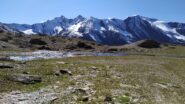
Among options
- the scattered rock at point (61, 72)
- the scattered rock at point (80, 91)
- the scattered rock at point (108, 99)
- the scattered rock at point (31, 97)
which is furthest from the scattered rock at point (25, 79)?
the scattered rock at point (108, 99)

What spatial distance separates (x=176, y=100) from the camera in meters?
36.0

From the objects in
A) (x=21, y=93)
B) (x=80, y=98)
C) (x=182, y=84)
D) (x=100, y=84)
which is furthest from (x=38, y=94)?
(x=182, y=84)

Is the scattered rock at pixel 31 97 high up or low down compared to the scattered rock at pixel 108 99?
up

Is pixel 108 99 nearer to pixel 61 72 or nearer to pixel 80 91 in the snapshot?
pixel 80 91

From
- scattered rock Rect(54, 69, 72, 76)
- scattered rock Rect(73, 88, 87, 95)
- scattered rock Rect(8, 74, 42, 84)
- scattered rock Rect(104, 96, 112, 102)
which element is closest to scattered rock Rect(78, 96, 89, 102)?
scattered rock Rect(104, 96, 112, 102)

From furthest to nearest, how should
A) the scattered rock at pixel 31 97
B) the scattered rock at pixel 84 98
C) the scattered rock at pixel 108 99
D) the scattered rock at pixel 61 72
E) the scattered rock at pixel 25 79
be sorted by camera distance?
the scattered rock at pixel 61 72
the scattered rock at pixel 25 79
the scattered rock at pixel 108 99
the scattered rock at pixel 84 98
the scattered rock at pixel 31 97

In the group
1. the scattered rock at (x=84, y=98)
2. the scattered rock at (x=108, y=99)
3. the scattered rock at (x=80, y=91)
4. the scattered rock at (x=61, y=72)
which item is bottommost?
the scattered rock at (x=108, y=99)

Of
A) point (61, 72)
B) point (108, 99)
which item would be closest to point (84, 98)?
point (108, 99)

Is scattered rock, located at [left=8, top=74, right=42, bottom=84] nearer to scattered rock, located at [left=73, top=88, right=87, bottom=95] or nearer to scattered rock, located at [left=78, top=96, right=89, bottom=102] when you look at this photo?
scattered rock, located at [left=73, top=88, right=87, bottom=95]

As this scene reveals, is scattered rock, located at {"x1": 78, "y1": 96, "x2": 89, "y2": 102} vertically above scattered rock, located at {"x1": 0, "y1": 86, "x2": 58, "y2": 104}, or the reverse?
scattered rock, located at {"x1": 0, "y1": 86, "x2": 58, "y2": 104}

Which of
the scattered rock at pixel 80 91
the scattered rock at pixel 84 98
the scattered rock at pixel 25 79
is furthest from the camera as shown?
the scattered rock at pixel 25 79

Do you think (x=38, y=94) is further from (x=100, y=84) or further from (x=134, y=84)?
(x=134, y=84)

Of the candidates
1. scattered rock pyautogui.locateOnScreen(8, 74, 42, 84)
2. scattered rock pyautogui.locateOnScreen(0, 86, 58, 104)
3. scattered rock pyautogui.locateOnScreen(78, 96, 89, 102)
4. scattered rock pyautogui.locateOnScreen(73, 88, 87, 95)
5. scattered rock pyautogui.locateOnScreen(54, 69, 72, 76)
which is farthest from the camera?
scattered rock pyautogui.locateOnScreen(54, 69, 72, 76)

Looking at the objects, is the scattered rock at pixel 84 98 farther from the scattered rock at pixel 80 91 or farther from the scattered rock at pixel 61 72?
the scattered rock at pixel 61 72
